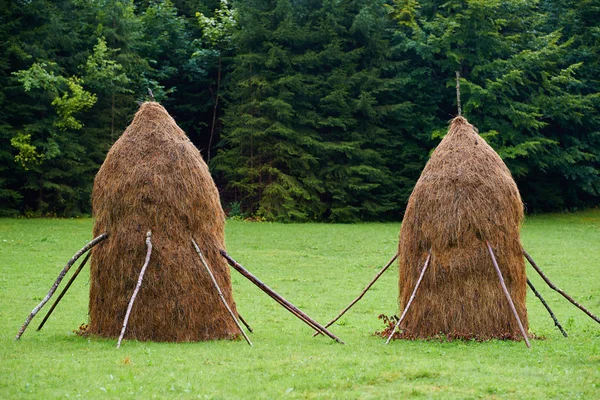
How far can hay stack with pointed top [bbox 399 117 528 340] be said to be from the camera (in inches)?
560

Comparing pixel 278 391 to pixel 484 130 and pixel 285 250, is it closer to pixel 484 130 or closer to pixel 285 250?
pixel 285 250

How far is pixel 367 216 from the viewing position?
45.1 meters

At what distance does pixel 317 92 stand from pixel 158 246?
107ft

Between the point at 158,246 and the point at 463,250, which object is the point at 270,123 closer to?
the point at 463,250

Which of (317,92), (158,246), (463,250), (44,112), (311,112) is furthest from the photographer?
(317,92)

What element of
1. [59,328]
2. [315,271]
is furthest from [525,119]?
[59,328]

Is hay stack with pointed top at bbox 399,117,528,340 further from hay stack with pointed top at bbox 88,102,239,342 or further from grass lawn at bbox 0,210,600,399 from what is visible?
hay stack with pointed top at bbox 88,102,239,342

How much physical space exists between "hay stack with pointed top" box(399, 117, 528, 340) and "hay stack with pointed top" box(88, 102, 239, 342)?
11.4 feet


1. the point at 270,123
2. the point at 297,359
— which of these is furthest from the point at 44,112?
the point at 297,359

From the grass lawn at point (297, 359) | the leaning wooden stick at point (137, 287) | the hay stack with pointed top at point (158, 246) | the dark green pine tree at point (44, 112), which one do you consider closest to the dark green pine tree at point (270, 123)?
the dark green pine tree at point (44, 112)

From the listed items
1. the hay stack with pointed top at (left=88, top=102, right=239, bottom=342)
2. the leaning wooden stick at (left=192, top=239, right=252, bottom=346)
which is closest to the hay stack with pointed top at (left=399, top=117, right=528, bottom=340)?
the leaning wooden stick at (left=192, top=239, right=252, bottom=346)

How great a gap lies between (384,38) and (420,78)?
3619mm

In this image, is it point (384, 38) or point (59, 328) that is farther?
point (384, 38)

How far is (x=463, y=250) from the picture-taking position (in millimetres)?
14359
